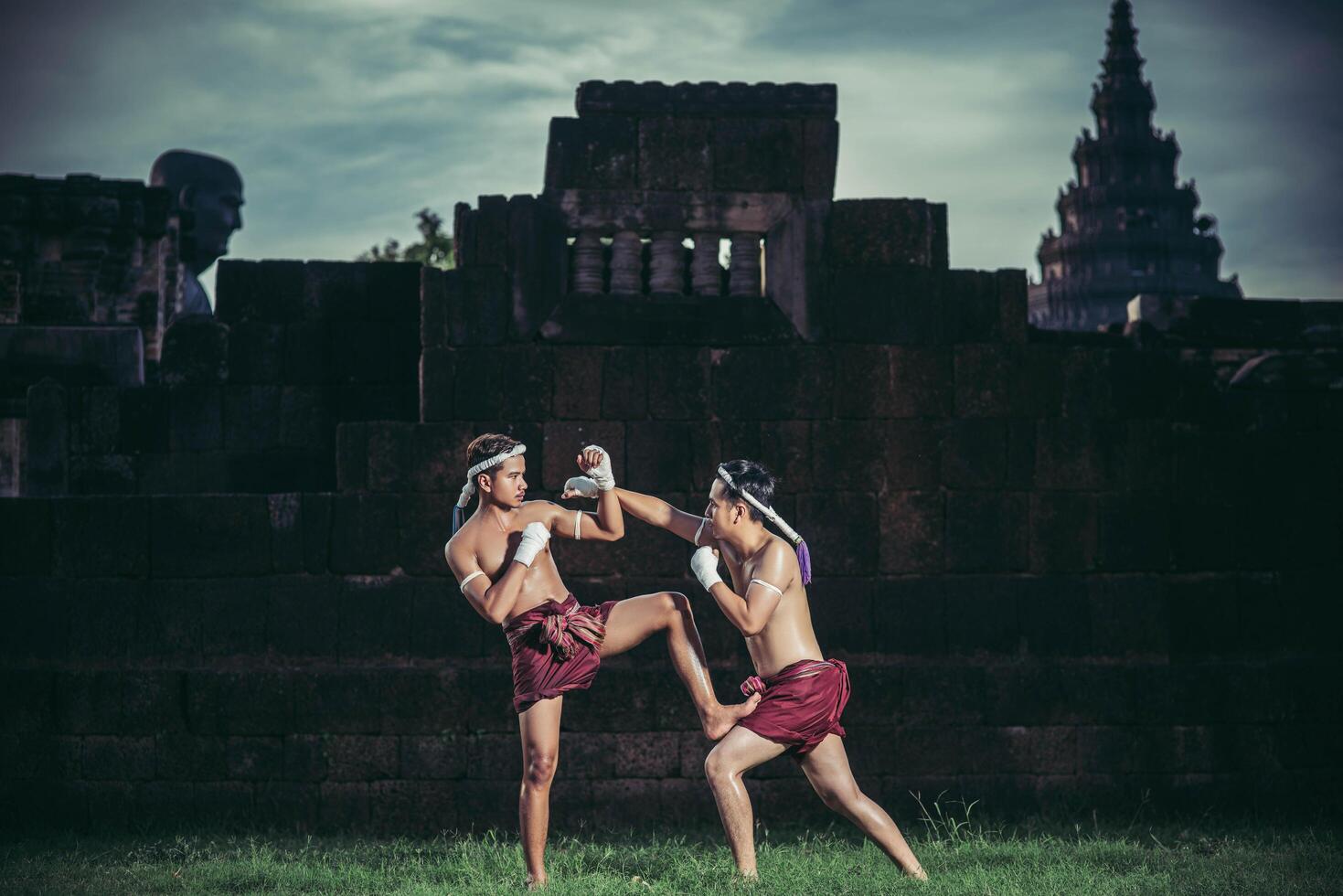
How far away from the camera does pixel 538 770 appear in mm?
6680

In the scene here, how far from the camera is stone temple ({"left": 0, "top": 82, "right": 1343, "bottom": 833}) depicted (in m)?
8.67

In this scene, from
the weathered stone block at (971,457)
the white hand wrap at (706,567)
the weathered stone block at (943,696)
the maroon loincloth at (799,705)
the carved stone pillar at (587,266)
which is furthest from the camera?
the carved stone pillar at (587,266)

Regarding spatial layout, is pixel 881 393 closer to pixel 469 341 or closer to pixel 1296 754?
pixel 469 341

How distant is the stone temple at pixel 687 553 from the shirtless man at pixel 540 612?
184 centimetres

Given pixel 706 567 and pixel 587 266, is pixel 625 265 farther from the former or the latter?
pixel 706 567

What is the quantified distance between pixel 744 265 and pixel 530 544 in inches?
127

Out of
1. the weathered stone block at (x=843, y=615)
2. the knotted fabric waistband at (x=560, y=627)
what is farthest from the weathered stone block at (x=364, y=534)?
the weathered stone block at (x=843, y=615)

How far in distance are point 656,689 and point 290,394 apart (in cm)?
359

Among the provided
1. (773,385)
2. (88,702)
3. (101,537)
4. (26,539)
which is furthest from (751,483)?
(26,539)

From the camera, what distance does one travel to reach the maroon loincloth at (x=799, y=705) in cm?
653

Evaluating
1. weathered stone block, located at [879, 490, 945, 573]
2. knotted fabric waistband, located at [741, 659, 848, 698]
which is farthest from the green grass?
weathered stone block, located at [879, 490, 945, 573]

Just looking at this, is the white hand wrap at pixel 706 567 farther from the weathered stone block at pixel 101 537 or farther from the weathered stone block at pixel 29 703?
the weathered stone block at pixel 29 703

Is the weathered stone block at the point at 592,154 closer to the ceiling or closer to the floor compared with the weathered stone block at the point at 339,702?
closer to the ceiling

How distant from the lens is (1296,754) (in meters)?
8.93
